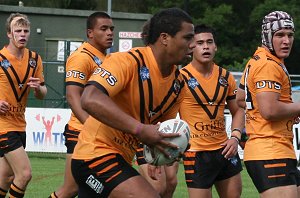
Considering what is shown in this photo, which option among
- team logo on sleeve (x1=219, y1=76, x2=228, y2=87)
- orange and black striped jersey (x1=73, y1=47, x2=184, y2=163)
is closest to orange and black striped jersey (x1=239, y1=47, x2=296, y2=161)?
orange and black striped jersey (x1=73, y1=47, x2=184, y2=163)

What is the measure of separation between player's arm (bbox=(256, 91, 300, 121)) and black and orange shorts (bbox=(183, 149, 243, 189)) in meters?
2.02

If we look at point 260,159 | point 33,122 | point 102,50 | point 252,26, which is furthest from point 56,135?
point 252,26

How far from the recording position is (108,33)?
31.6 feet

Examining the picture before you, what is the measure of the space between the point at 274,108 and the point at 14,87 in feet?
13.1

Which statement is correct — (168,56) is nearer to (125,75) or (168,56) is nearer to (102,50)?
(125,75)

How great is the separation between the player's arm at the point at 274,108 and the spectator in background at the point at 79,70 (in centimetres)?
229

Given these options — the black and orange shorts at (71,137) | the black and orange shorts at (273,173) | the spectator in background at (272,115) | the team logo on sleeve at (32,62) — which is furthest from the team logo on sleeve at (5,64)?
the black and orange shorts at (273,173)

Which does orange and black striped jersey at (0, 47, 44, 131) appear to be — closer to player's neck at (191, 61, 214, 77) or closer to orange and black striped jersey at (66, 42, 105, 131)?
orange and black striped jersey at (66, 42, 105, 131)

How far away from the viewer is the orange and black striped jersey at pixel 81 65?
9.13 meters

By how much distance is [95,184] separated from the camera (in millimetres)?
6195

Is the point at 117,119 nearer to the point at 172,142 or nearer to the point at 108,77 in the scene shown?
the point at 108,77

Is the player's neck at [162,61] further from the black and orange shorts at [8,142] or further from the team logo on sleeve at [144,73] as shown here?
the black and orange shorts at [8,142]

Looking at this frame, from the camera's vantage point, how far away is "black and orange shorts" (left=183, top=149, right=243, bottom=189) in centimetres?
909

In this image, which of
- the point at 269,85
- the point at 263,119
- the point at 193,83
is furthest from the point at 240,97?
the point at 269,85
